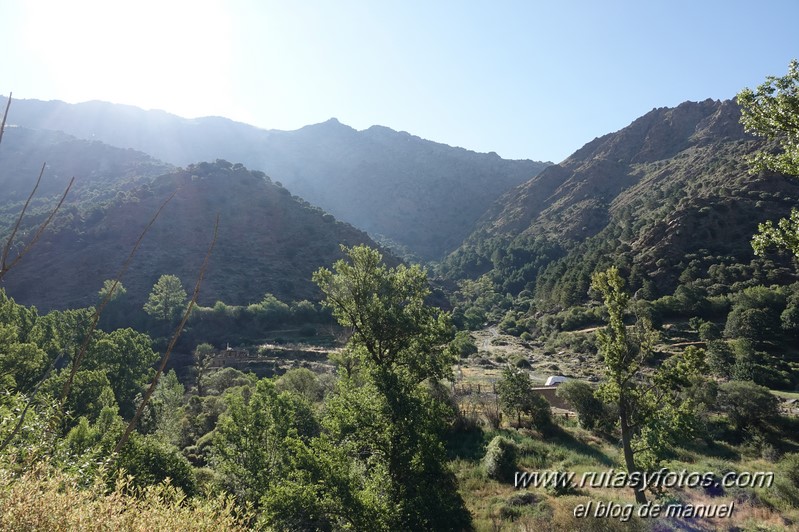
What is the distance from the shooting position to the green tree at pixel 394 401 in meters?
11.0

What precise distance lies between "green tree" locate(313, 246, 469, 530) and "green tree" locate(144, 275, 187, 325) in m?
63.0

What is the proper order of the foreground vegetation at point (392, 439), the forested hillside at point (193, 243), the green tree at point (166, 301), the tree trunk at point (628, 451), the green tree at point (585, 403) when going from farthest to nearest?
the forested hillside at point (193, 243)
the green tree at point (166, 301)
the green tree at point (585, 403)
the tree trunk at point (628, 451)
the foreground vegetation at point (392, 439)

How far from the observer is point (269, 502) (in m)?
10.6

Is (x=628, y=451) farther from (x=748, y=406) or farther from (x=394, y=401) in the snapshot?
(x=748, y=406)

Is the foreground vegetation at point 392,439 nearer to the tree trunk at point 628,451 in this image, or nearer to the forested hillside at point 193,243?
the tree trunk at point 628,451

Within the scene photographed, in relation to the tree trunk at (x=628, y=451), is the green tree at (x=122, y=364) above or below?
below

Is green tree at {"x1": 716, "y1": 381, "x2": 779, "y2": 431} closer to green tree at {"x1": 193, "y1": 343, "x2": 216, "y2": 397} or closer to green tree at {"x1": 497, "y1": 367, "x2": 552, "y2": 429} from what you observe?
green tree at {"x1": 497, "y1": 367, "x2": 552, "y2": 429}

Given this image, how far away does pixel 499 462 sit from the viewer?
696 inches

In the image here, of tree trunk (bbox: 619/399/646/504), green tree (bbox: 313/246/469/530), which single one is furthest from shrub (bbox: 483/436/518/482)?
tree trunk (bbox: 619/399/646/504)

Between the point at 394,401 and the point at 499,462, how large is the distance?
834 cm

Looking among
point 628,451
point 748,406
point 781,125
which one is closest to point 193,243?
point 748,406

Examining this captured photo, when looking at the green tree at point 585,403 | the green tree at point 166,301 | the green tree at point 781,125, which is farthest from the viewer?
the green tree at point 166,301

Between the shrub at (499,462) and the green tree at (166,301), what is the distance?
63598 millimetres

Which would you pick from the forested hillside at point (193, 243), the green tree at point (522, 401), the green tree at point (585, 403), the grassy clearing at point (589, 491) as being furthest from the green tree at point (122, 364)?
the forested hillside at point (193, 243)
